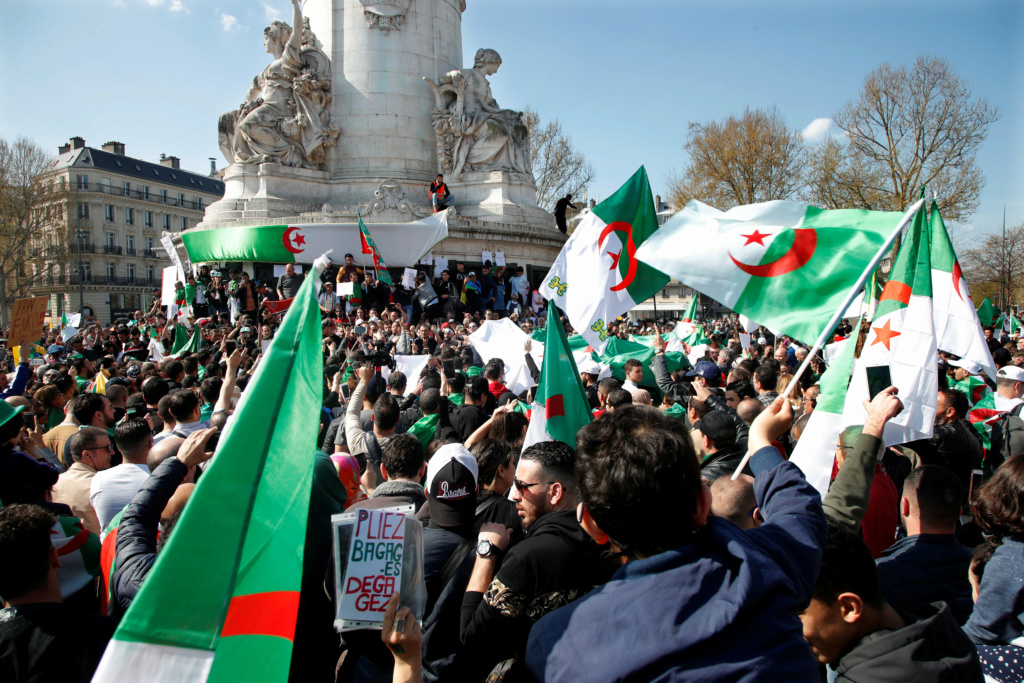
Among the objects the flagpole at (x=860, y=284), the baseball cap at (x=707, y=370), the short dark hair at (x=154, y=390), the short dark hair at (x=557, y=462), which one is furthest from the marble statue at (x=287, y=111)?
the flagpole at (x=860, y=284)

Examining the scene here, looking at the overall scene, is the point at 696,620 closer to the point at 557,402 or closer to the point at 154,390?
the point at 557,402

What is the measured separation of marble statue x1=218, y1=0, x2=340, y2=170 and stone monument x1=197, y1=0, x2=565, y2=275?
39mm

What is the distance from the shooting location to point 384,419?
489cm

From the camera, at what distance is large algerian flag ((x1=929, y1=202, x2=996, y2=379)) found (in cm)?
453

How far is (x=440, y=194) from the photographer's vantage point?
20500mm

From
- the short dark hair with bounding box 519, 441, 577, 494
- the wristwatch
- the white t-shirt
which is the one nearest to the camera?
the wristwatch

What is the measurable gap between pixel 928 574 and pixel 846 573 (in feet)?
2.93

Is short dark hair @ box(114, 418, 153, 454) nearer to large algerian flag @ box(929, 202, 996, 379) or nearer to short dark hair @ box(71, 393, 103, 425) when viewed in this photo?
short dark hair @ box(71, 393, 103, 425)

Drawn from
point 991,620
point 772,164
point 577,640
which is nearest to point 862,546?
point 991,620

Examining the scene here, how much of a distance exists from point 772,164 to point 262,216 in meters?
27.9

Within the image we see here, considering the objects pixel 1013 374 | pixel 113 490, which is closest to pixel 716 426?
pixel 1013 374

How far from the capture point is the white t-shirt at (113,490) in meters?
3.59

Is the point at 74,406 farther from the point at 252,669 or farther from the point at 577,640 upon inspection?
the point at 577,640

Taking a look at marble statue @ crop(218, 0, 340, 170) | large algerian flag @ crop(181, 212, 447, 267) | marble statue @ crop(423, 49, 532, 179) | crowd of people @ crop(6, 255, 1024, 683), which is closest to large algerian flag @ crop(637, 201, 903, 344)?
crowd of people @ crop(6, 255, 1024, 683)
